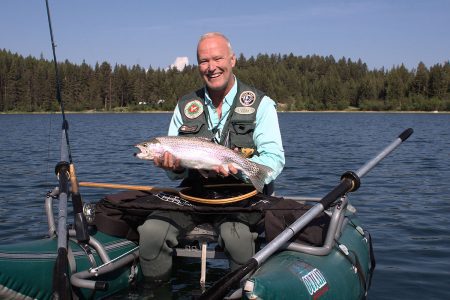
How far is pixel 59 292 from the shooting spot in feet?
13.1

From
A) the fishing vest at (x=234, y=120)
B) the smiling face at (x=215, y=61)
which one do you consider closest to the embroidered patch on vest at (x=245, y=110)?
the fishing vest at (x=234, y=120)

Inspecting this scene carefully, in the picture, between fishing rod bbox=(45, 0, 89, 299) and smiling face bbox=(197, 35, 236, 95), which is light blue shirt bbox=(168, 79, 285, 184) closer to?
smiling face bbox=(197, 35, 236, 95)

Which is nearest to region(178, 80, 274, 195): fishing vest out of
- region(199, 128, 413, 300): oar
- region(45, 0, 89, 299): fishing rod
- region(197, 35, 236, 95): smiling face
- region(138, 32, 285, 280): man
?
region(138, 32, 285, 280): man

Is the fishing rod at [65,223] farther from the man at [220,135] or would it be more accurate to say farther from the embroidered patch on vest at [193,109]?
the embroidered patch on vest at [193,109]

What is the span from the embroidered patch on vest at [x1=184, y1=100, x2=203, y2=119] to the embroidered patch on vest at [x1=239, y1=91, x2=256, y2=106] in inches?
16.8

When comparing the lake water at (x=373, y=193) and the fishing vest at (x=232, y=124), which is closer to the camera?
the fishing vest at (x=232, y=124)

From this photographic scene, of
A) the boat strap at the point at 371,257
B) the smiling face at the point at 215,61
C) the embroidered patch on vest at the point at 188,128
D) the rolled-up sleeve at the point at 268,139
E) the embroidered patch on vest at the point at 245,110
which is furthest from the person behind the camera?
the boat strap at the point at 371,257

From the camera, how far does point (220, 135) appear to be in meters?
5.37

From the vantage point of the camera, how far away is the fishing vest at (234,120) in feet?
17.1

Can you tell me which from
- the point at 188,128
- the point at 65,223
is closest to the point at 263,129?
the point at 188,128

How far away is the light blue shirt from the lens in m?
5.01

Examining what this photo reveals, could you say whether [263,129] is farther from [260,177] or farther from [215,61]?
[215,61]

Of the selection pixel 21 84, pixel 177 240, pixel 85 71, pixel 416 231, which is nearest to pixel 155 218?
pixel 177 240

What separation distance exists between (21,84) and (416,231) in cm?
11960
